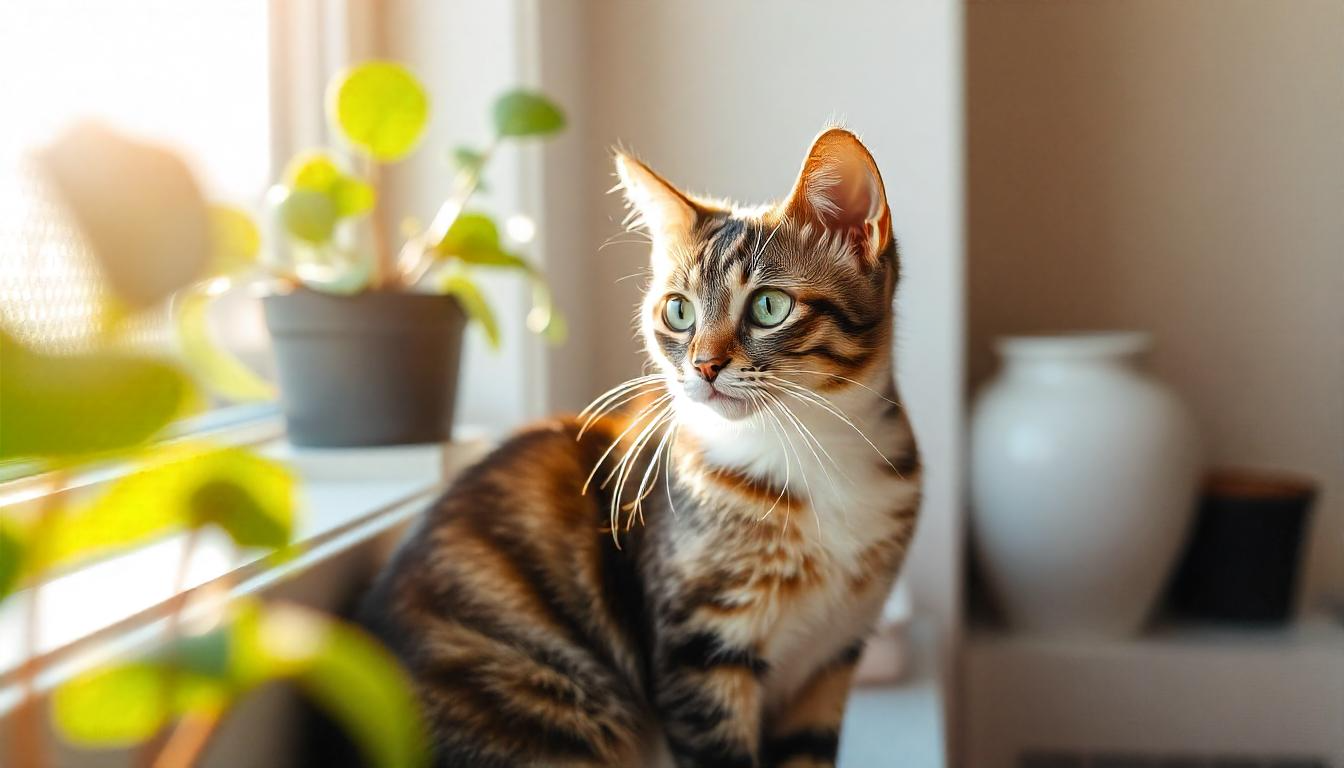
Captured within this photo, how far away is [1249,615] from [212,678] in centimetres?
201

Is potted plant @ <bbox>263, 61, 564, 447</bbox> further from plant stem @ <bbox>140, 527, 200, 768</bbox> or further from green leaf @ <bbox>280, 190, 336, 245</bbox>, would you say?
plant stem @ <bbox>140, 527, 200, 768</bbox>

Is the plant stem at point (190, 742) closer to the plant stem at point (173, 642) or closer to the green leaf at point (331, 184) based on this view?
the plant stem at point (173, 642)

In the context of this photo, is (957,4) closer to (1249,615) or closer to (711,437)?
(711,437)

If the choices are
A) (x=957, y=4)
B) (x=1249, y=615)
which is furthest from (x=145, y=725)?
(x=1249, y=615)

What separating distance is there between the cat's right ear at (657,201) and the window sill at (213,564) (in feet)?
1.24

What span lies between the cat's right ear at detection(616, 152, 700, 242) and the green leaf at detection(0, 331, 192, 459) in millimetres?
623

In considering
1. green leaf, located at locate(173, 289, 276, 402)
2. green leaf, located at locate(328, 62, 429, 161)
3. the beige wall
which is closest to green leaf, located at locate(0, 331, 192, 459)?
green leaf, located at locate(173, 289, 276, 402)

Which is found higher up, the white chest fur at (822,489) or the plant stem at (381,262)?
the plant stem at (381,262)

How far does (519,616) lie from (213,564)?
25 centimetres

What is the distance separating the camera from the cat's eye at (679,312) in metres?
0.92

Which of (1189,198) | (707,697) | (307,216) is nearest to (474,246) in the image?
(307,216)

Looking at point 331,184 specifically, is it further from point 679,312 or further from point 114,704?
point 114,704

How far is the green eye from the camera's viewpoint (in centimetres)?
88

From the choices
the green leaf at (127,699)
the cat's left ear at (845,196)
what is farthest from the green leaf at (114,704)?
the cat's left ear at (845,196)
